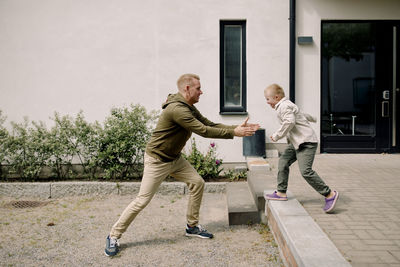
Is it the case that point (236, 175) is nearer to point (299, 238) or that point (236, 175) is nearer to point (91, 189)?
point (91, 189)

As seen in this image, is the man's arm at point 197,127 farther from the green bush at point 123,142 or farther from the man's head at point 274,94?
the green bush at point 123,142

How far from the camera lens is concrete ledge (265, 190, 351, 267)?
3059mm

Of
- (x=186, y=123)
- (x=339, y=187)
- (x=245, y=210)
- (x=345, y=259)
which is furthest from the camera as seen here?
(x=339, y=187)

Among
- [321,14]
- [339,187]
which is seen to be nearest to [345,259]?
[339,187]

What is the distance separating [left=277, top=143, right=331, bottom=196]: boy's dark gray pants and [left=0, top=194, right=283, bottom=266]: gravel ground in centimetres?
73

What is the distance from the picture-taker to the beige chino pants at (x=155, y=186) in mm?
4332

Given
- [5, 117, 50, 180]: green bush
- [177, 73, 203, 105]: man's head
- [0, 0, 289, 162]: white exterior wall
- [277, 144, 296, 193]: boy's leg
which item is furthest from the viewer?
[0, 0, 289, 162]: white exterior wall

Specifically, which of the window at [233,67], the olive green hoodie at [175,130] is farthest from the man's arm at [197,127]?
the window at [233,67]

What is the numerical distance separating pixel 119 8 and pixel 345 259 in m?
7.01

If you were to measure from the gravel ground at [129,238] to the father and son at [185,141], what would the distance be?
0.87 feet

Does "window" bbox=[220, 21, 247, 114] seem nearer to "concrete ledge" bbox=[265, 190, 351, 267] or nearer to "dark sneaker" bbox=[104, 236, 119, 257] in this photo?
"concrete ledge" bbox=[265, 190, 351, 267]

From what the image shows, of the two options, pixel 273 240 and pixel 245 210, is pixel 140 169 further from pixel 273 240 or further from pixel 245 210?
pixel 273 240

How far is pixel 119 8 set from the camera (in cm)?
836

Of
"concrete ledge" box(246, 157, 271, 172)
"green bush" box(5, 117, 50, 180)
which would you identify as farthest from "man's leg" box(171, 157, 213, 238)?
"green bush" box(5, 117, 50, 180)
